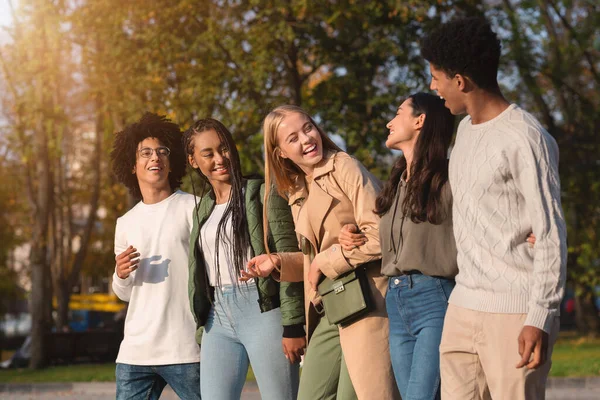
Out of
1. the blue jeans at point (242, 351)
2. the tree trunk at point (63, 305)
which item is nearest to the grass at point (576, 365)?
the blue jeans at point (242, 351)

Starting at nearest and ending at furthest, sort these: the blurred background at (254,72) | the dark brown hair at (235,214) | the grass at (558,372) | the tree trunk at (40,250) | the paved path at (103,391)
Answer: the dark brown hair at (235,214), the paved path at (103,391), the grass at (558,372), the blurred background at (254,72), the tree trunk at (40,250)

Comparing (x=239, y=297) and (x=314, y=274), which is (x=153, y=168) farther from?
(x=314, y=274)

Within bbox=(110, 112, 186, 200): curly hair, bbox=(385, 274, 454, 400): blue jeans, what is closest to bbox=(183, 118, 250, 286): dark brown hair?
bbox=(110, 112, 186, 200): curly hair

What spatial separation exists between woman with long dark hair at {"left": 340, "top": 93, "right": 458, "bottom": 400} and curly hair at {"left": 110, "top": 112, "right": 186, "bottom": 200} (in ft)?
5.40

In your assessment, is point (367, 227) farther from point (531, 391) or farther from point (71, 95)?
point (71, 95)

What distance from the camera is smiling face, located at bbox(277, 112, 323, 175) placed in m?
4.88

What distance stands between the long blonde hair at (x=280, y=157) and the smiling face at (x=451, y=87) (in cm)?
123

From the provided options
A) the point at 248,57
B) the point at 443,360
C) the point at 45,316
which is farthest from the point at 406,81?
the point at 443,360

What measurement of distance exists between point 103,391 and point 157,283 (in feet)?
37.9

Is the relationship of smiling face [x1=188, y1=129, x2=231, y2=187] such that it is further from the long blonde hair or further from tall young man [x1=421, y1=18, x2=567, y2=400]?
tall young man [x1=421, y1=18, x2=567, y2=400]

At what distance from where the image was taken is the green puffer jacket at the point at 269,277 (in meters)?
5.02

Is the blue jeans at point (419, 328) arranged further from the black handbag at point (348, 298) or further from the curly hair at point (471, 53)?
the curly hair at point (471, 53)

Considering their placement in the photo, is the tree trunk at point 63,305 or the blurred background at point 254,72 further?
the tree trunk at point 63,305

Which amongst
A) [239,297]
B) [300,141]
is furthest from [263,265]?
[300,141]
